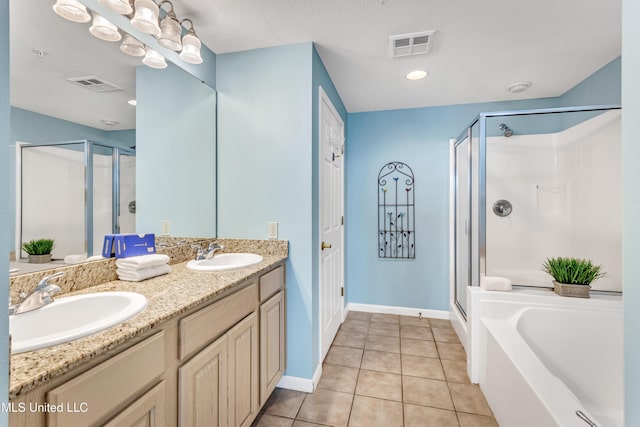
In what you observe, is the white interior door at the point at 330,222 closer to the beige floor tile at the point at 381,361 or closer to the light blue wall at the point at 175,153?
the beige floor tile at the point at 381,361

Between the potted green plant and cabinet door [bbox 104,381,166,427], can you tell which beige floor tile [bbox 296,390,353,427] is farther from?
the potted green plant

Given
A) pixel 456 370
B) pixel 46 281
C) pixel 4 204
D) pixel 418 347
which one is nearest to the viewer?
pixel 4 204

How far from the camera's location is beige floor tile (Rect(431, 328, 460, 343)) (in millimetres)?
2670

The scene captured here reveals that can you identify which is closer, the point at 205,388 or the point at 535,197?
the point at 205,388

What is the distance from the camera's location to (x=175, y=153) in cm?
184

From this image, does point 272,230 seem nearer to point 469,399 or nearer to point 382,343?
point 382,343

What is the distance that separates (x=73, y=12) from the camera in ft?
3.95

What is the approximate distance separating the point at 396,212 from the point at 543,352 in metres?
1.78

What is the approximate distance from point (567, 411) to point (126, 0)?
8.12 feet

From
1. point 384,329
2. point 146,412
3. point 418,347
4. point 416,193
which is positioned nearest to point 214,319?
point 146,412

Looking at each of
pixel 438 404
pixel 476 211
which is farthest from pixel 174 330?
pixel 476 211

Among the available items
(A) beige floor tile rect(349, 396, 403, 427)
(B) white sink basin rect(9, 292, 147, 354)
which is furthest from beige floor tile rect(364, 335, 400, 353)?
(B) white sink basin rect(9, 292, 147, 354)

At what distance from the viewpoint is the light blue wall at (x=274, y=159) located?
6.35 feet

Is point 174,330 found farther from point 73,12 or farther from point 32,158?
point 73,12
